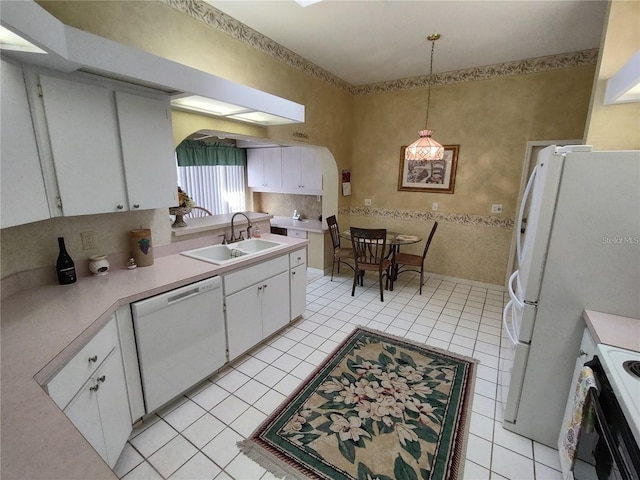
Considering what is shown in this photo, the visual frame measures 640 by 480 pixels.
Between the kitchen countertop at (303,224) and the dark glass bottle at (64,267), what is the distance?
3089mm

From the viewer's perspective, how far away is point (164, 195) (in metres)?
2.09

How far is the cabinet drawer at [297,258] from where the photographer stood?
2.86 m

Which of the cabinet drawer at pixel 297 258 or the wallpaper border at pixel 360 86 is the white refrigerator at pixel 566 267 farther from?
the wallpaper border at pixel 360 86

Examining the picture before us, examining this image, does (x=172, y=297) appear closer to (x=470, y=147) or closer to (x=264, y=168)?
(x=264, y=168)

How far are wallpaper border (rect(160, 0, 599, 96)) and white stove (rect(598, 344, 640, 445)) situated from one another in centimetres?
324

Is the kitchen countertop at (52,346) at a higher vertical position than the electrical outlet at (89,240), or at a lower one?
lower

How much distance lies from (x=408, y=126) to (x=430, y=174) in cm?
79

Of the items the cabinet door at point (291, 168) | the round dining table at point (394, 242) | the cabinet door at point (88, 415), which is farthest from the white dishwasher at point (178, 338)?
the cabinet door at point (291, 168)

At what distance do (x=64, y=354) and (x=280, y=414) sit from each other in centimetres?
129

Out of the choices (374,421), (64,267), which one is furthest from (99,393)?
(374,421)

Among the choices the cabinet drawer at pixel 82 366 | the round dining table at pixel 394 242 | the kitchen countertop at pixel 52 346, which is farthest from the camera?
the round dining table at pixel 394 242

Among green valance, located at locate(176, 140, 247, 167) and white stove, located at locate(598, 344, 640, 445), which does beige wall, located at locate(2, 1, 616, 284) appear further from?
white stove, located at locate(598, 344, 640, 445)

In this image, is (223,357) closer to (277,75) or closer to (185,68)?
(185,68)

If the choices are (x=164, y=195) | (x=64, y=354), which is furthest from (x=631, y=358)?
(x=164, y=195)
